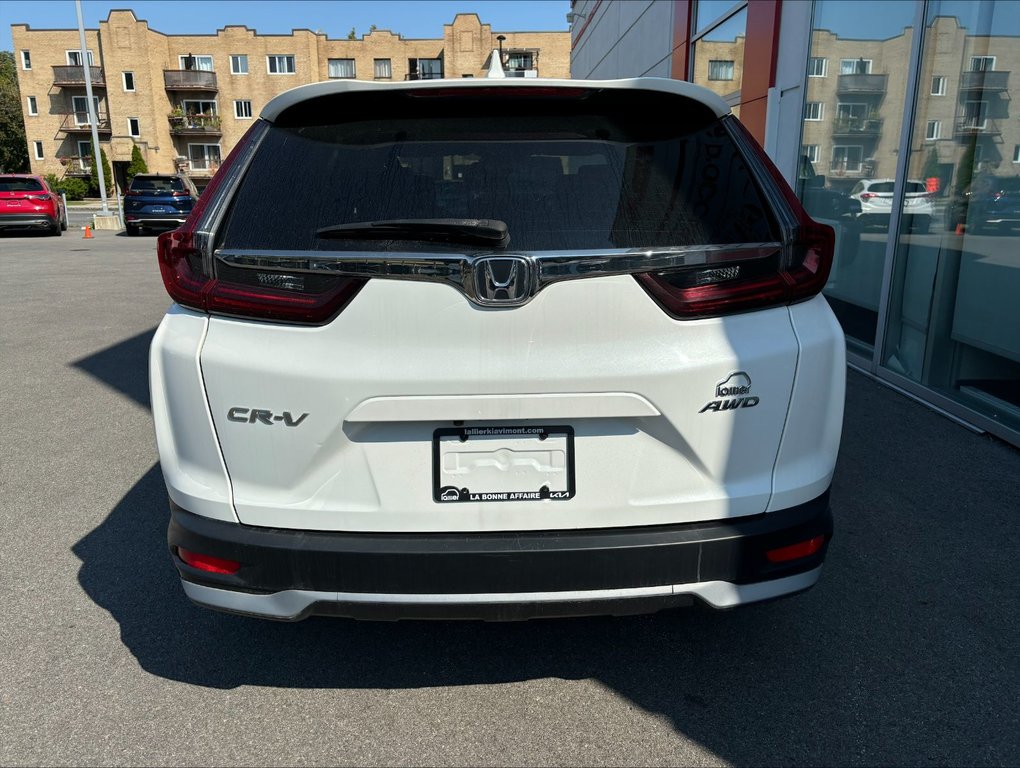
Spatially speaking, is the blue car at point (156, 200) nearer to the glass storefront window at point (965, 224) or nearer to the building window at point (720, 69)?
the building window at point (720, 69)

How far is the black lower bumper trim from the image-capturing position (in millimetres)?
2059

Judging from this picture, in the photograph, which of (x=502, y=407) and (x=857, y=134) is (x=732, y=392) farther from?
(x=857, y=134)

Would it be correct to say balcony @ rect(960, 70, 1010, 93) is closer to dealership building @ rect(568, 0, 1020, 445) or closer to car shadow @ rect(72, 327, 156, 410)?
dealership building @ rect(568, 0, 1020, 445)

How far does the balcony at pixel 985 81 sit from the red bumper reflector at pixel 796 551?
440 cm

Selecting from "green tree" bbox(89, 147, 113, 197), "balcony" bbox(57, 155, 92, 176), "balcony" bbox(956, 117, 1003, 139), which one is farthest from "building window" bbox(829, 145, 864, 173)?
"balcony" bbox(57, 155, 92, 176)

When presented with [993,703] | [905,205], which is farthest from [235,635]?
[905,205]

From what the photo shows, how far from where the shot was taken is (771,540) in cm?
215

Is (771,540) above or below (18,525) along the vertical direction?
above

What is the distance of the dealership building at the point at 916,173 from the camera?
5.28 meters

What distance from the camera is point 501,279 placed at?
1993mm

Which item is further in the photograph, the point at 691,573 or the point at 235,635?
the point at 235,635

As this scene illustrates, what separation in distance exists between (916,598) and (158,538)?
3117mm

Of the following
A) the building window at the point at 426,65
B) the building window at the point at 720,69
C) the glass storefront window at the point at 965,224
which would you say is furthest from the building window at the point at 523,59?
the glass storefront window at the point at 965,224

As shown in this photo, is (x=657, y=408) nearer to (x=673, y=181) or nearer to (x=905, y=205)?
(x=673, y=181)
